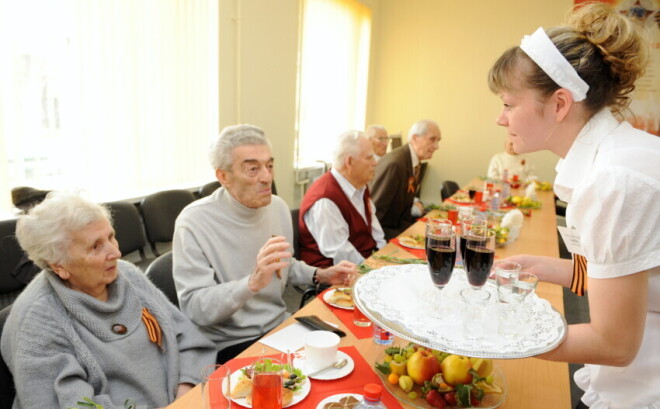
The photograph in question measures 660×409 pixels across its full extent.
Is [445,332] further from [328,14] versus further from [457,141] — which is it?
[457,141]

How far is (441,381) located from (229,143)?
1.33 meters

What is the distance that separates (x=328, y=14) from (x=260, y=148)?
13.4ft

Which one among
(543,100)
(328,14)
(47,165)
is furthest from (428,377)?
(328,14)

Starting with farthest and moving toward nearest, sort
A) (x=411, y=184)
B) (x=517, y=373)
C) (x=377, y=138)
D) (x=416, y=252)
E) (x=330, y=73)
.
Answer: (x=330, y=73)
(x=377, y=138)
(x=411, y=184)
(x=416, y=252)
(x=517, y=373)

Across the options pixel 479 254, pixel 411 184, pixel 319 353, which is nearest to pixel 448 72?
pixel 411 184

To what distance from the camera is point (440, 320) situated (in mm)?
1029

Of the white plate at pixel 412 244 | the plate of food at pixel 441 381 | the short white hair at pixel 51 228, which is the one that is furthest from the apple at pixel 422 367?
the white plate at pixel 412 244

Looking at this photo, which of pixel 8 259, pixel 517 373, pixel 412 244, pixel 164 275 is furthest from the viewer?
pixel 412 244

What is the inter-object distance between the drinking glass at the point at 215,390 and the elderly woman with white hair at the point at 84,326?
17.3 inches

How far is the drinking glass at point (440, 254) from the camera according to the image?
3.67ft

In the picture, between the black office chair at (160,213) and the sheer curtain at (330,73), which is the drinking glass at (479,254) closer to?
the black office chair at (160,213)

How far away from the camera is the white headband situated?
0.95m

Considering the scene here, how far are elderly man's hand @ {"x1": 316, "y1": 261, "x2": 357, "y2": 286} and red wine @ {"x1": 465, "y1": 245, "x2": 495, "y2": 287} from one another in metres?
0.82

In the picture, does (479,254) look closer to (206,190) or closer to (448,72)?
(206,190)
